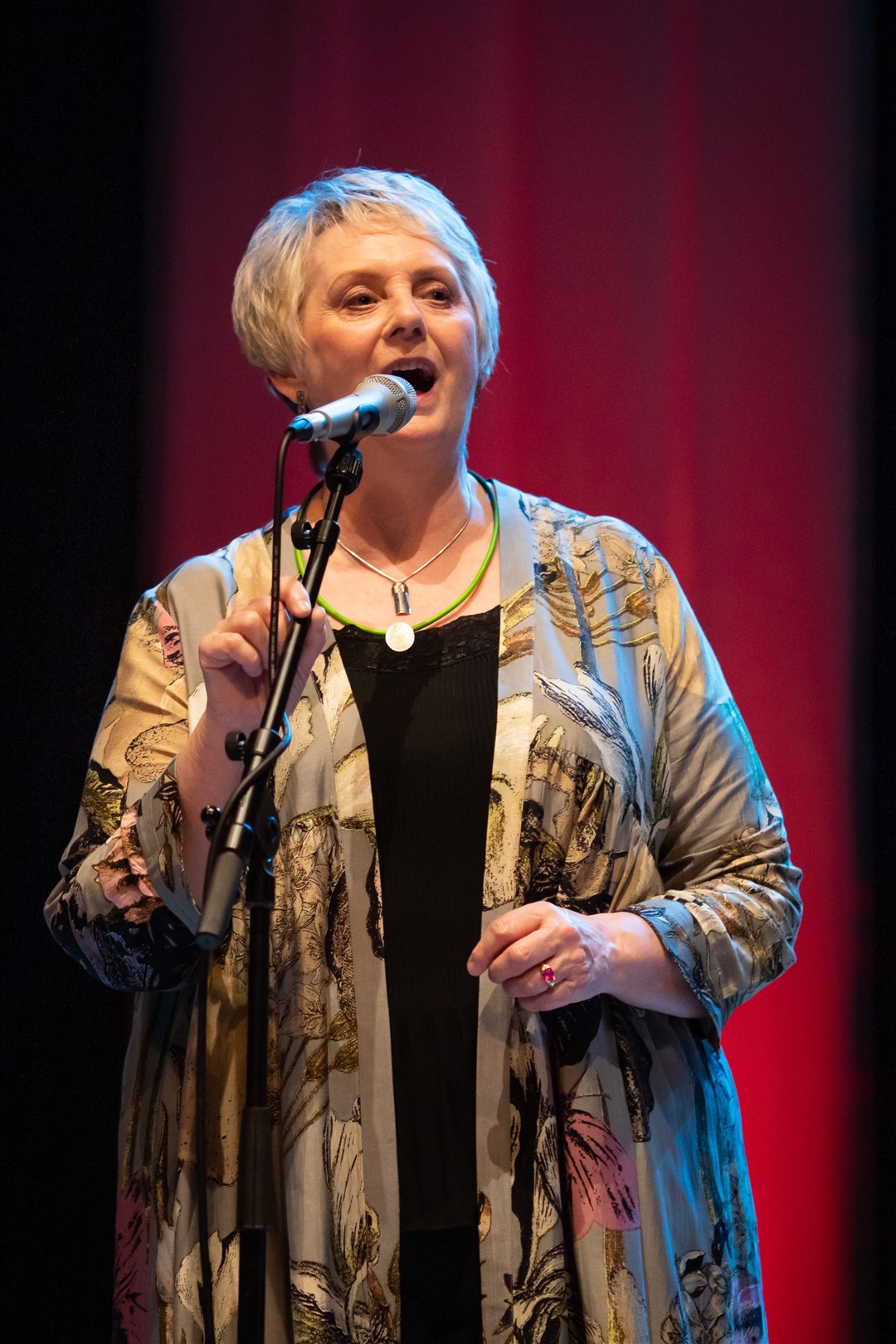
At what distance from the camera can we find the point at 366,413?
4.29ft

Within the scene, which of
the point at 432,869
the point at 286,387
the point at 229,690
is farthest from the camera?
the point at 286,387

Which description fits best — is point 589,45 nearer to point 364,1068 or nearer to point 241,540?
point 241,540

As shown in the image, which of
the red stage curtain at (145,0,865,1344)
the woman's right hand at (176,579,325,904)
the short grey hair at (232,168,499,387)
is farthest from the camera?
the red stage curtain at (145,0,865,1344)

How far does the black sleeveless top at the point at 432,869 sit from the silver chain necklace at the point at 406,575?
6 cm

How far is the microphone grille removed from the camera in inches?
53.9

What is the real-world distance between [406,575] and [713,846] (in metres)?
0.49

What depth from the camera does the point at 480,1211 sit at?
142cm

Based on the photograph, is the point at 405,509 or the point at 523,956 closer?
the point at 523,956

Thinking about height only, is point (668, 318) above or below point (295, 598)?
above

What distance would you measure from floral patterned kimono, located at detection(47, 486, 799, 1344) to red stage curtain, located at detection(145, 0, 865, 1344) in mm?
692

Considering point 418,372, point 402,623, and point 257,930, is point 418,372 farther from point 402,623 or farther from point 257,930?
point 257,930

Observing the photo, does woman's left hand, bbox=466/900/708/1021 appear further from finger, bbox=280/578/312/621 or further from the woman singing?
finger, bbox=280/578/312/621

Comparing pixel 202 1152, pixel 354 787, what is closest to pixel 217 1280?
pixel 202 1152

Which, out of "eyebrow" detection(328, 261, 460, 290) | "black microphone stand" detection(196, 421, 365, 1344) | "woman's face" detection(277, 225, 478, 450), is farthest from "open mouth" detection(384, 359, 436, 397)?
"black microphone stand" detection(196, 421, 365, 1344)
